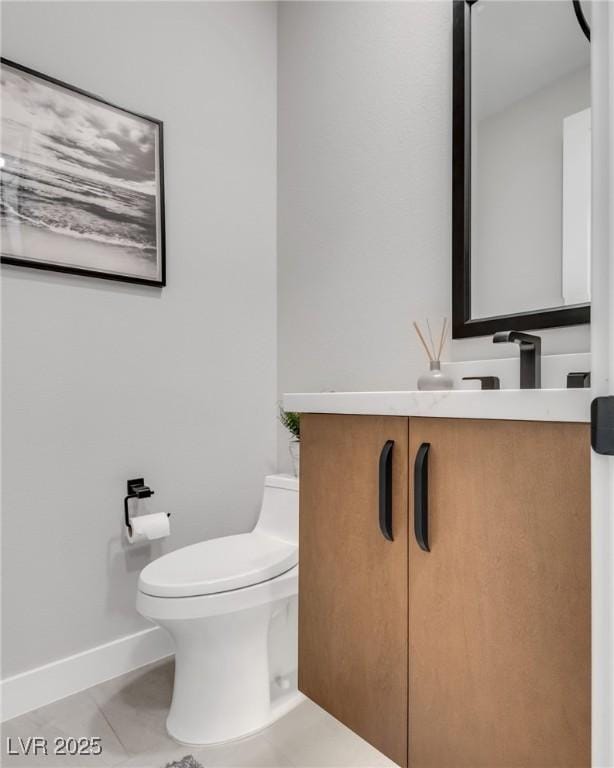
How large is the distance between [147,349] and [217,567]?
0.79m

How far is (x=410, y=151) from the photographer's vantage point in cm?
155

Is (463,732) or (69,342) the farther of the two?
(69,342)

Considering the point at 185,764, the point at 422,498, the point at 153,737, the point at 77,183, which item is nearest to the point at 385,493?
the point at 422,498

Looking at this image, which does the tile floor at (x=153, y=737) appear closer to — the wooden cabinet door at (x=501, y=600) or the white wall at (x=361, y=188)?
the wooden cabinet door at (x=501, y=600)

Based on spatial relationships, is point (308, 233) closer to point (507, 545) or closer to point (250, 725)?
point (507, 545)

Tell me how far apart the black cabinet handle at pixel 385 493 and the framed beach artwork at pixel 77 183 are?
116 centimetres

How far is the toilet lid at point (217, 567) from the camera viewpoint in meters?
1.23

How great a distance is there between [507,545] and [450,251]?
3.06 feet

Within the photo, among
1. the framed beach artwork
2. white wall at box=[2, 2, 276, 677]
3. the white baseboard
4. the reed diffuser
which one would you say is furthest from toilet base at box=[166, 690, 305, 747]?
the framed beach artwork

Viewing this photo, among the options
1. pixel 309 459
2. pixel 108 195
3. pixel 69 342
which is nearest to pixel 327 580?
pixel 309 459

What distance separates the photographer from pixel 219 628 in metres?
1.27

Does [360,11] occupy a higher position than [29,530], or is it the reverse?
[360,11]

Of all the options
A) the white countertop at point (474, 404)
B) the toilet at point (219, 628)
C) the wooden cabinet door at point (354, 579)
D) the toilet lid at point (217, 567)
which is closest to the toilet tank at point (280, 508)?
the toilet lid at point (217, 567)

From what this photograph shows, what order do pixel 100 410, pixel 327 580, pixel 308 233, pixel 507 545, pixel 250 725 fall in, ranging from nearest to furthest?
1. pixel 507 545
2. pixel 327 580
3. pixel 250 725
4. pixel 100 410
5. pixel 308 233
